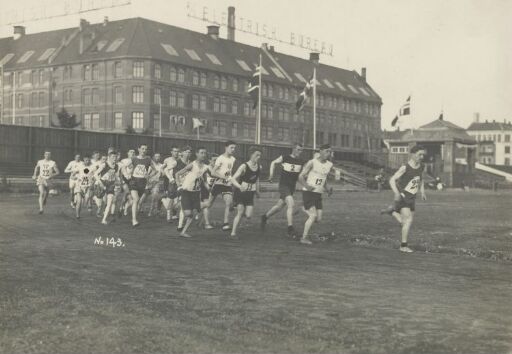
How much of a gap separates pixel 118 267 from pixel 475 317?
4.93 m

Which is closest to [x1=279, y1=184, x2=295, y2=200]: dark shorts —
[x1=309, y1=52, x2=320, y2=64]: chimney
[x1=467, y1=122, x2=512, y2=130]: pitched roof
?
[x1=309, y1=52, x2=320, y2=64]: chimney

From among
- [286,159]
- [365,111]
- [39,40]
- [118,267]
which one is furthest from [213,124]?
[118,267]

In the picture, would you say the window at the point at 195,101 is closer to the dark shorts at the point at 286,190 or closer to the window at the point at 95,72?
the window at the point at 95,72

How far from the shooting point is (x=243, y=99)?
8000 centimetres

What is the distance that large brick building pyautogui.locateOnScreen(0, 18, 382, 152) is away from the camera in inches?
2702

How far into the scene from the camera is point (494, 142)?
439ft

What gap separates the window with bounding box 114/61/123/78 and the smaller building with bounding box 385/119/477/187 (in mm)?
29807

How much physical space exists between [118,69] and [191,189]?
57.9 metres

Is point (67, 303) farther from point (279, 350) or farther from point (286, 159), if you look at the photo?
point (286, 159)

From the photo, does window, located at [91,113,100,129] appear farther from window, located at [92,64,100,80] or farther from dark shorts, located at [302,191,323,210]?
dark shorts, located at [302,191,323,210]

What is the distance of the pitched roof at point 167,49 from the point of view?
69625 millimetres

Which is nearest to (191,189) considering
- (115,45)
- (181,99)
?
(181,99)

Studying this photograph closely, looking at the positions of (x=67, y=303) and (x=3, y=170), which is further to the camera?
(x=3, y=170)

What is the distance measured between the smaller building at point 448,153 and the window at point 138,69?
2757cm
